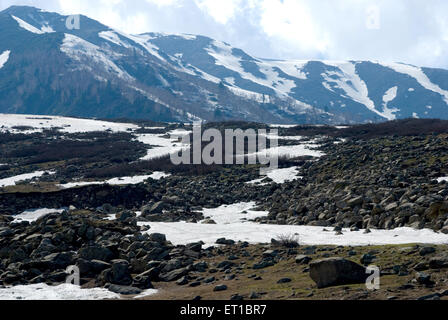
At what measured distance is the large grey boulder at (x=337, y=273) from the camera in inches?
552

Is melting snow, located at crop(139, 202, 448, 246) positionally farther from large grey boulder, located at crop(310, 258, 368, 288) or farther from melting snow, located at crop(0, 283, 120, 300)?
melting snow, located at crop(0, 283, 120, 300)

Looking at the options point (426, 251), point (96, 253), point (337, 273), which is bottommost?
point (96, 253)

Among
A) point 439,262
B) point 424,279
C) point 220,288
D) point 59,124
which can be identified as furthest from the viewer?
point 59,124

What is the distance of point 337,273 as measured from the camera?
46.1 feet

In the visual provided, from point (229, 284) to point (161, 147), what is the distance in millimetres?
80578

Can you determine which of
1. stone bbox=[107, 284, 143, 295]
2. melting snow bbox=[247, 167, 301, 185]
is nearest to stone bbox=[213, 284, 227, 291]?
stone bbox=[107, 284, 143, 295]

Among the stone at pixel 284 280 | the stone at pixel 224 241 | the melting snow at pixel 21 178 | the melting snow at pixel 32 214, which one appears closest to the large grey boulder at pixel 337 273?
the stone at pixel 284 280

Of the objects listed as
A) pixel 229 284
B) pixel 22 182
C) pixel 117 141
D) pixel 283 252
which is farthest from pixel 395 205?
pixel 117 141

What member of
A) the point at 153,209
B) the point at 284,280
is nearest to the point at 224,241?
the point at 284,280

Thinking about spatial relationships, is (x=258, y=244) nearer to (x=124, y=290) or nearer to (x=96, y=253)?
(x=96, y=253)

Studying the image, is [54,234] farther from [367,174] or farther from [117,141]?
[117,141]

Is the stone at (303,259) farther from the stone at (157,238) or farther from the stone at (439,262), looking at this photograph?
the stone at (157,238)

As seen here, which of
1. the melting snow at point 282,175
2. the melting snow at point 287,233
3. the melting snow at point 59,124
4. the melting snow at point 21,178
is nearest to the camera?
the melting snow at point 287,233

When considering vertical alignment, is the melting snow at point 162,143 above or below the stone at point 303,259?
above
